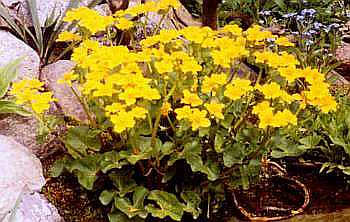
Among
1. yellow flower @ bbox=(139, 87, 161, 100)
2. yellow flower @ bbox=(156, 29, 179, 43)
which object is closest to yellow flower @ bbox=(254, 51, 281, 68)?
yellow flower @ bbox=(156, 29, 179, 43)

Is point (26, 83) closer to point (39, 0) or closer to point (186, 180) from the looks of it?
point (186, 180)

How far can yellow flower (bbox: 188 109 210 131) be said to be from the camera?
2182mm

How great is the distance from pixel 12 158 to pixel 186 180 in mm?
692

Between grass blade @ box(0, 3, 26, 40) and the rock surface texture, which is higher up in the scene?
grass blade @ box(0, 3, 26, 40)

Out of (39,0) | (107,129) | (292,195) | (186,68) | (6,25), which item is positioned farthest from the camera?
(39,0)

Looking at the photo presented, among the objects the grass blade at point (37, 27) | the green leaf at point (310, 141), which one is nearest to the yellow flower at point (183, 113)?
the green leaf at point (310, 141)

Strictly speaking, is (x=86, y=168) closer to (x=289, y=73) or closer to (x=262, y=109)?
(x=262, y=109)

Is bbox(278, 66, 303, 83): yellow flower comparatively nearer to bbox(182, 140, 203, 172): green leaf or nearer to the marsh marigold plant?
the marsh marigold plant

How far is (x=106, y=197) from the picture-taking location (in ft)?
7.67

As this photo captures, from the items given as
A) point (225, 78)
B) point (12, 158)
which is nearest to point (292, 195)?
point (225, 78)

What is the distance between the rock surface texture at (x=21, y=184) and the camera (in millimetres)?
2340

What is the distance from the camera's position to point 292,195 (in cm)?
266

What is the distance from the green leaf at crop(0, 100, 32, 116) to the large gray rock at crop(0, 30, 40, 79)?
0.93 feet

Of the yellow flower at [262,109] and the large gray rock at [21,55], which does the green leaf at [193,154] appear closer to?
the yellow flower at [262,109]
